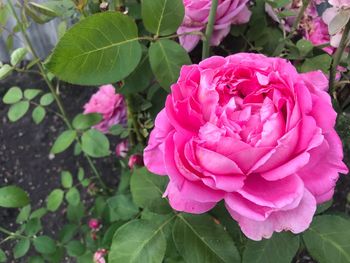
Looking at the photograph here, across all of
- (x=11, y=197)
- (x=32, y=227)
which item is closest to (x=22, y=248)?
(x=32, y=227)

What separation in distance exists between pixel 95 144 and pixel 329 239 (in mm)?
548

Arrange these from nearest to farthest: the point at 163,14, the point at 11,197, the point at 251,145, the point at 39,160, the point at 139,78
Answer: the point at 251,145 < the point at 163,14 < the point at 139,78 < the point at 11,197 < the point at 39,160

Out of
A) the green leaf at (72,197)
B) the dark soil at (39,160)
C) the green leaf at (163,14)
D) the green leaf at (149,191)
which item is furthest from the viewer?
the dark soil at (39,160)

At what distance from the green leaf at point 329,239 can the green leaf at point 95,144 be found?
1.60 ft

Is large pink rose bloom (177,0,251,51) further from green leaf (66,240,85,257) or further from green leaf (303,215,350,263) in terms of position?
green leaf (66,240,85,257)

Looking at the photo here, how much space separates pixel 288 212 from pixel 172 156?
0.47ft

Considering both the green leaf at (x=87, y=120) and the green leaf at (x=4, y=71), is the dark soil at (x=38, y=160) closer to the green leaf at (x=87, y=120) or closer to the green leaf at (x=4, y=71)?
the green leaf at (x=87, y=120)

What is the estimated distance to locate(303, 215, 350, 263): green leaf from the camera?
2.02 feet

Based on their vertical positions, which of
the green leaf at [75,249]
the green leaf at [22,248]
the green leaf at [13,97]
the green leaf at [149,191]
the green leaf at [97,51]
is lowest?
the green leaf at [75,249]

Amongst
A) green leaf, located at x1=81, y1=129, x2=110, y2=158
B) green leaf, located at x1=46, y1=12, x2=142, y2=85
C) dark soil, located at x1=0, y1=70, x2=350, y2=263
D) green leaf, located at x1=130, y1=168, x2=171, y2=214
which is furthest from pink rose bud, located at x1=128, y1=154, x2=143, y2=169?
dark soil, located at x1=0, y1=70, x2=350, y2=263

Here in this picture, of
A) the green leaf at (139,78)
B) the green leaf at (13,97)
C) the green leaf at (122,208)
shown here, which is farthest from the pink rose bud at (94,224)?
the green leaf at (139,78)

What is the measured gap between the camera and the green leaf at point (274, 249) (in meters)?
0.62

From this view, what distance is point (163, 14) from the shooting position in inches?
23.2

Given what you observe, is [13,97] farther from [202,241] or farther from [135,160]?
[202,241]
